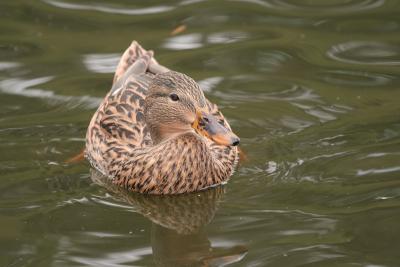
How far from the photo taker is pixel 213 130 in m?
8.26

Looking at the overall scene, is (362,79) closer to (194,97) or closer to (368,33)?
(368,33)

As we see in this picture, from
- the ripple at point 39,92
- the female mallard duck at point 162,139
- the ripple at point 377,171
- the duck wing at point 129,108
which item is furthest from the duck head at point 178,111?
the ripple at point 39,92

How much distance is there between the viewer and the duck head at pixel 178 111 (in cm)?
835

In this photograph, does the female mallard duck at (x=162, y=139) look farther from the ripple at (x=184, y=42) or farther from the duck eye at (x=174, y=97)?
the ripple at (x=184, y=42)

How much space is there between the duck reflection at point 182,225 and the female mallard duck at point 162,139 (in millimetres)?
99

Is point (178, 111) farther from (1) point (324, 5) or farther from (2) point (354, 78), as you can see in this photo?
(1) point (324, 5)

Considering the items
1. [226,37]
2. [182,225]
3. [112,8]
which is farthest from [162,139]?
[112,8]

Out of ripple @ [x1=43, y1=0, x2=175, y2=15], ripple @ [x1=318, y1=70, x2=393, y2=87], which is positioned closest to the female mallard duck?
ripple @ [x1=318, y1=70, x2=393, y2=87]

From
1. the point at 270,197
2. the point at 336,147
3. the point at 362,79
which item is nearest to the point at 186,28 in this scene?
the point at 362,79

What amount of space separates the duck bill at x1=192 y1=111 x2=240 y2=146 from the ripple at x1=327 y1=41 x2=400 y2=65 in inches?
133

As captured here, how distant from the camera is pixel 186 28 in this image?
12.4 meters

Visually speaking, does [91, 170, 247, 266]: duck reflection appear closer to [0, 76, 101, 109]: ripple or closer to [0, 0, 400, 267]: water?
[0, 0, 400, 267]: water

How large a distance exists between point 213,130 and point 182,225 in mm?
761

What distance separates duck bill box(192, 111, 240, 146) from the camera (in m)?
8.13
